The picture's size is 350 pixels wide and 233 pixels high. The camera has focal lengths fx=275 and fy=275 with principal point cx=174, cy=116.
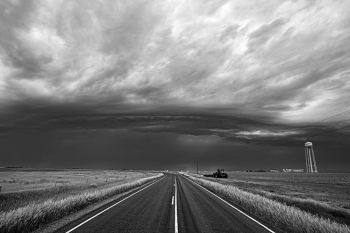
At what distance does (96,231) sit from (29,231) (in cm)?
242

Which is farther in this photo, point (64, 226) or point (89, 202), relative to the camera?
point (89, 202)

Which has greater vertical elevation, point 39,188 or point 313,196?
point 39,188

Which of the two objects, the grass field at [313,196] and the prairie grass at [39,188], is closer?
the grass field at [313,196]

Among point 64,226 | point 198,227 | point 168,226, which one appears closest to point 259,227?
point 198,227

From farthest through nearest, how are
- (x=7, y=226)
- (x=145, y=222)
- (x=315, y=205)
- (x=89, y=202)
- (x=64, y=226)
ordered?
(x=315, y=205) → (x=89, y=202) → (x=145, y=222) → (x=64, y=226) → (x=7, y=226)

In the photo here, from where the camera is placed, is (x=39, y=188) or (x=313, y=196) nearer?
(x=313, y=196)

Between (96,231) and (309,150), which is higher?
(309,150)

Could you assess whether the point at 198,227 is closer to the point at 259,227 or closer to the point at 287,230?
the point at 259,227

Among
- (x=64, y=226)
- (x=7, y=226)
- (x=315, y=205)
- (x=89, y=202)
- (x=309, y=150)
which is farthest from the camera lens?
(x=309, y=150)

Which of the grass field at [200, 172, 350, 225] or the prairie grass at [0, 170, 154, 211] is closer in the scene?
the grass field at [200, 172, 350, 225]

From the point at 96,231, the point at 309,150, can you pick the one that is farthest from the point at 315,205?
the point at 309,150

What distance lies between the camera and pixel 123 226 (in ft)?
35.3

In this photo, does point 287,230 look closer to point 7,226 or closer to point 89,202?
point 7,226

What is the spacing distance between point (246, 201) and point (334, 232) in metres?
9.41
